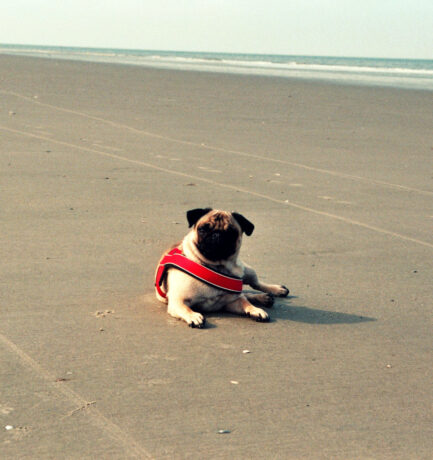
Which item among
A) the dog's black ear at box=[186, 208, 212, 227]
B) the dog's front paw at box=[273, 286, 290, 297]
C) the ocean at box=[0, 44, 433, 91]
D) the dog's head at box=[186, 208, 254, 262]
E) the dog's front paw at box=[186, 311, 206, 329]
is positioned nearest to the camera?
the dog's front paw at box=[186, 311, 206, 329]

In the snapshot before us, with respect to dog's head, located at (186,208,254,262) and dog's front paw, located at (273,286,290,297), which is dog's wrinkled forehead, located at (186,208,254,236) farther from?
dog's front paw, located at (273,286,290,297)

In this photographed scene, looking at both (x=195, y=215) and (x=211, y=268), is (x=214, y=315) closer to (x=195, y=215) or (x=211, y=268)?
(x=211, y=268)

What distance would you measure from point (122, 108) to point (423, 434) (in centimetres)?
1514

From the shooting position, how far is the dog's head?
18.3ft

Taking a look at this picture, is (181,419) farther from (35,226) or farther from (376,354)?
(35,226)

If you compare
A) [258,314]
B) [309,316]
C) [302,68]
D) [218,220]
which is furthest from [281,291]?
[302,68]

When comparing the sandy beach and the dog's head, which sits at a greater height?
the dog's head

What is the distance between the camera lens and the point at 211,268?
226 inches

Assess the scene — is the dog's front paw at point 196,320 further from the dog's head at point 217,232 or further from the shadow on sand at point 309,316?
the shadow on sand at point 309,316

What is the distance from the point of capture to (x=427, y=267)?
7.27 metres

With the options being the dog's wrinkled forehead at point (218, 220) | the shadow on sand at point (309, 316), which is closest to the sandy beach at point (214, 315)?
the shadow on sand at point (309, 316)

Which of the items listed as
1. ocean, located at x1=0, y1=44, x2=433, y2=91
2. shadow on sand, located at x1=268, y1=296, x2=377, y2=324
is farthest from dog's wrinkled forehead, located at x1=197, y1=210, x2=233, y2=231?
ocean, located at x1=0, y1=44, x2=433, y2=91

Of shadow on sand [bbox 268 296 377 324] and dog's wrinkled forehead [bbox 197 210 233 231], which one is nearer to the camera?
dog's wrinkled forehead [bbox 197 210 233 231]

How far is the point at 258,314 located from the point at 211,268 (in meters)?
0.43
